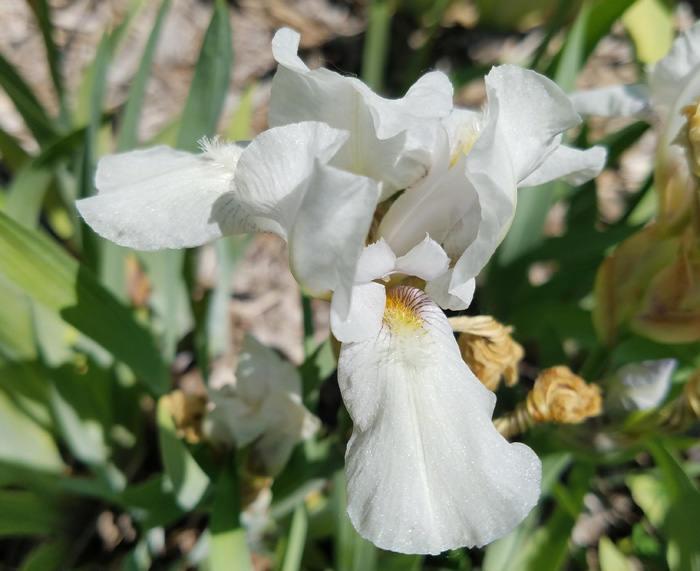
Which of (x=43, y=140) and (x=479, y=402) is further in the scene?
(x=43, y=140)

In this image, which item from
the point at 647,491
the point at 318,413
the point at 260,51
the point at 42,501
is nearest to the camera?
the point at 42,501

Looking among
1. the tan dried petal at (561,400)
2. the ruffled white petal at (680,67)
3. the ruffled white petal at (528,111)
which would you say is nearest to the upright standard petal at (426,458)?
the tan dried petal at (561,400)

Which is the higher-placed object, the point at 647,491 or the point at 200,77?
the point at 200,77

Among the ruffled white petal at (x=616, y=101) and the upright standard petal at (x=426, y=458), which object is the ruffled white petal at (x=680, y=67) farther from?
the upright standard petal at (x=426, y=458)

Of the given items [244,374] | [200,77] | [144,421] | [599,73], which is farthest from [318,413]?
[599,73]

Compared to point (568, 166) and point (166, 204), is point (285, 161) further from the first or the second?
point (568, 166)

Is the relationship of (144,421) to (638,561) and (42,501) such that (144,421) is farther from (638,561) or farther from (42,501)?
(638,561)

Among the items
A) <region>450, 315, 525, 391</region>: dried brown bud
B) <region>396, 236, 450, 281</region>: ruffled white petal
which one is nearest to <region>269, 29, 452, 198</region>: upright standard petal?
<region>396, 236, 450, 281</region>: ruffled white petal

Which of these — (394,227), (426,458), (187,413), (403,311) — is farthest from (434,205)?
(187,413)
